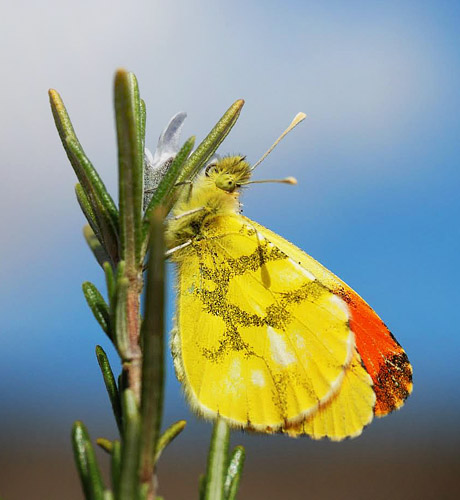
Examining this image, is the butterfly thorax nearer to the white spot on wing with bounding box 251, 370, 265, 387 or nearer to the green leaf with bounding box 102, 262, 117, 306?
the white spot on wing with bounding box 251, 370, 265, 387

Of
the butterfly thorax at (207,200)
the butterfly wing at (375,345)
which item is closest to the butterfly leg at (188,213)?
the butterfly thorax at (207,200)

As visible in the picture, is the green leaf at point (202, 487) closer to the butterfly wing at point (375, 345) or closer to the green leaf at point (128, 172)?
the green leaf at point (128, 172)

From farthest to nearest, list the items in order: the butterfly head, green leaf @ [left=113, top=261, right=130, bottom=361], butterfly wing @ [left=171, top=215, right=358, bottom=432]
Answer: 1. the butterfly head
2. butterfly wing @ [left=171, top=215, right=358, bottom=432]
3. green leaf @ [left=113, top=261, right=130, bottom=361]

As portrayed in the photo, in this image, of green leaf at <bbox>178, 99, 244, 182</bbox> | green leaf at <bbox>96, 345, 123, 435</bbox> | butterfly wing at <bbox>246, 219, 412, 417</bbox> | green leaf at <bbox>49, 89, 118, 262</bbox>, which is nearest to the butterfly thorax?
butterfly wing at <bbox>246, 219, 412, 417</bbox>

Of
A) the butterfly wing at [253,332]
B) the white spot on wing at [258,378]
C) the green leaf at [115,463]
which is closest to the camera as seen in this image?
the green leaf at [115,463]

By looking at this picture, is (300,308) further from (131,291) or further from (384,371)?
(131,291)
